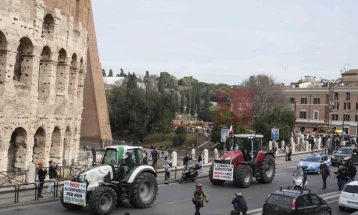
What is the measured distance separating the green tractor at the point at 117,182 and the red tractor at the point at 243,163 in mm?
5946

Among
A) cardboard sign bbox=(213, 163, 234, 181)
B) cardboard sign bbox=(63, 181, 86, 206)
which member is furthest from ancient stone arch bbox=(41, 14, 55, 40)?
cardboard sign bbox=(63, 181, 86, 206)

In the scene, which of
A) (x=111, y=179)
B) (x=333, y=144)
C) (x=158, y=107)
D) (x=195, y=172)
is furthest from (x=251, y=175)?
(x=158, y=107)

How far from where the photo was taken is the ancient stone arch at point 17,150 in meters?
26.1

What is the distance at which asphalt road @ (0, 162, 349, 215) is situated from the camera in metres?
18.1

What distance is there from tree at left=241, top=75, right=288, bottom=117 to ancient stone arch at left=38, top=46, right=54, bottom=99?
163 ft

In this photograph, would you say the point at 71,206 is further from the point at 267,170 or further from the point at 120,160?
the point at 267,170

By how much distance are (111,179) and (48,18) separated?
1364cm

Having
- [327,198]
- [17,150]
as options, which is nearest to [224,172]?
[327,198]

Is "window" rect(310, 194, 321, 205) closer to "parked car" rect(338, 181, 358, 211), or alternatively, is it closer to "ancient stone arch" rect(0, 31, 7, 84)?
"parked car" rect(338, 181, 358, 211)

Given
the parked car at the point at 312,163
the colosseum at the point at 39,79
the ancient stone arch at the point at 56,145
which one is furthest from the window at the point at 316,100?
the ancient stone arch at the point at 56,145

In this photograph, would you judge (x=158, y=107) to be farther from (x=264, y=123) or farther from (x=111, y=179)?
(x=111, y=179)

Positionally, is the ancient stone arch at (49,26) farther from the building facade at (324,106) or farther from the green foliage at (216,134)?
the building facade at (324,106)

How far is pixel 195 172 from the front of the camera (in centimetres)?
2680

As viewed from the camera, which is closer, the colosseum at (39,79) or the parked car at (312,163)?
the colosseum at (39,79)
